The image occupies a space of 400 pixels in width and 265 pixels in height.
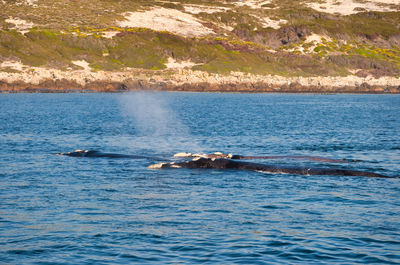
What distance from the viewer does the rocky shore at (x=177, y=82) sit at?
140 m

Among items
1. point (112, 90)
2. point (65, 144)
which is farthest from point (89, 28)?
point (65, 144)

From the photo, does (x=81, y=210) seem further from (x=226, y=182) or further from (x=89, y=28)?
(x=89, y=28)

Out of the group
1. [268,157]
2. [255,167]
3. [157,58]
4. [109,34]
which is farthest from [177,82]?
[255,167]

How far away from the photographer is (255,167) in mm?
29734

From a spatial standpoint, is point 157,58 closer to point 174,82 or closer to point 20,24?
point 174,82

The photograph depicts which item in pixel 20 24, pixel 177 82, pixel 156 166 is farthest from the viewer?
pixel 20 24

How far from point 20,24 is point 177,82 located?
57909mm

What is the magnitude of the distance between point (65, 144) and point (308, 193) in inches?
972

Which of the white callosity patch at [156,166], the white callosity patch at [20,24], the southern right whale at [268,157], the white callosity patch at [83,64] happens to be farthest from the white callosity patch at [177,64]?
the white callosity patch at [156,166]

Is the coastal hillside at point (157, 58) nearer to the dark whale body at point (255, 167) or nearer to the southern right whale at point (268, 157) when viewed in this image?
the southern right whale at point (268, 157)

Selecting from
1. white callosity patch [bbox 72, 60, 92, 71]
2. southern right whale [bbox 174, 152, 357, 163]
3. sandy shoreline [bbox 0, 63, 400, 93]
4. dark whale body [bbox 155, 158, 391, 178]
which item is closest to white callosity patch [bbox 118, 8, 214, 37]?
sandy shoreline [bbox 0, 63, 400, 93]

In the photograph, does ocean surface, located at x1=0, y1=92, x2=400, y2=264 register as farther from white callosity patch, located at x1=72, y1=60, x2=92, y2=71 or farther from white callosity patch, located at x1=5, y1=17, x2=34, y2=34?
white callosity patch, located at x1=5, y1=17, x2=34, y2=34

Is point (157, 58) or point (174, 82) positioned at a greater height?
point (157, 58)

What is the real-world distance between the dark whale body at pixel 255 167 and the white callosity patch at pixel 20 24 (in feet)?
477
